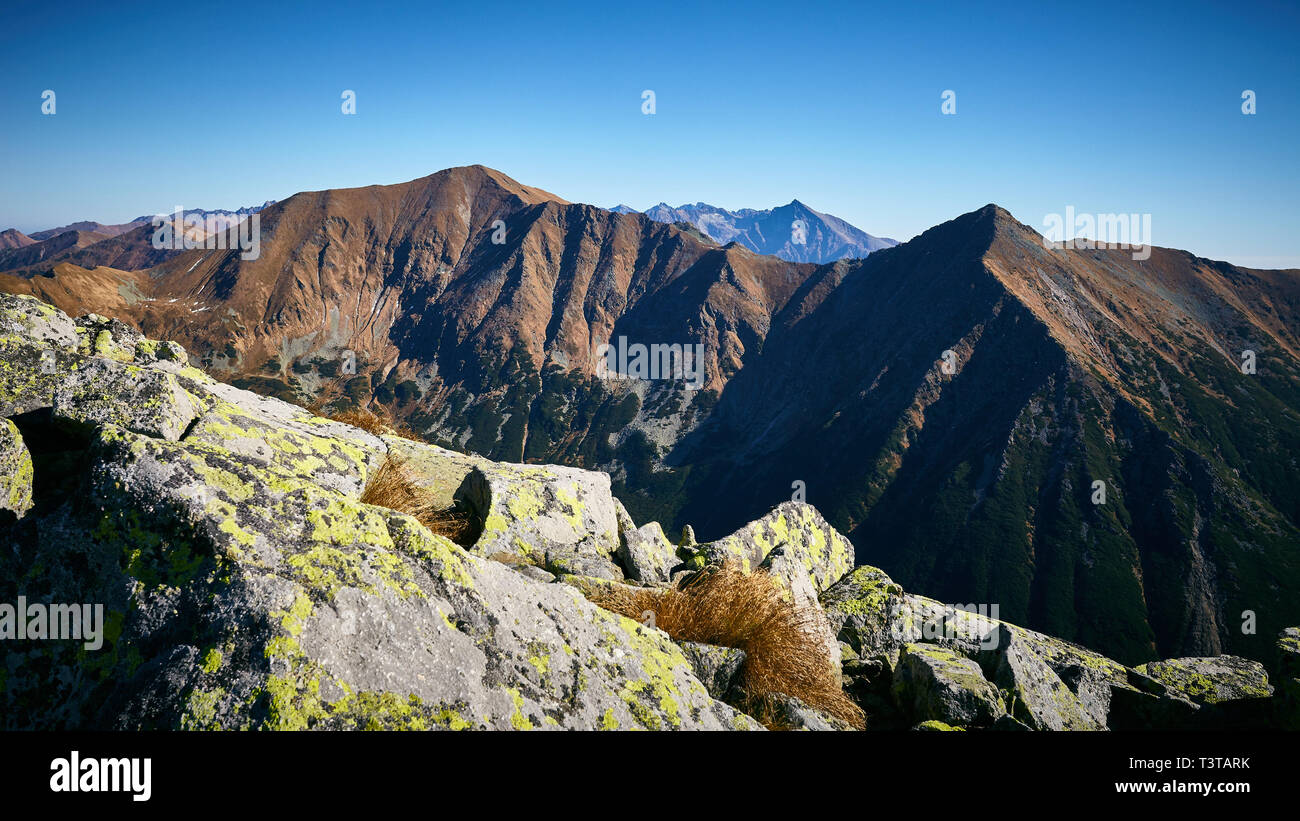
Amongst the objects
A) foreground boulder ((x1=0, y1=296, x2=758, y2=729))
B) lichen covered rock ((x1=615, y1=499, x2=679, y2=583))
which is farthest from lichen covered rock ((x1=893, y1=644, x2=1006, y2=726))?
lichen covered rock ((x1=615, y1=499, x2=679, y2=583))

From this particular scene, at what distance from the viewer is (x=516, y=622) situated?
557cm

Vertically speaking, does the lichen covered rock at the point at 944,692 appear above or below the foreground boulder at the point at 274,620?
below

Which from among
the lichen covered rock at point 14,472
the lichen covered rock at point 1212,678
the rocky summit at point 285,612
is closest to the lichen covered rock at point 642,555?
the rocky summit at point 285,612

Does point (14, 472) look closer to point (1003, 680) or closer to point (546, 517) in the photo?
point (546, 517)

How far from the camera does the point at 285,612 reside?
434 centimetres

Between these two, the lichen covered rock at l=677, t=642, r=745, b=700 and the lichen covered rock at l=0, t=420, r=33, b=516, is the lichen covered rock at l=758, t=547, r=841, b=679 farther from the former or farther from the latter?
the lichen covered rock at l=0, t=420, r=33, b=516

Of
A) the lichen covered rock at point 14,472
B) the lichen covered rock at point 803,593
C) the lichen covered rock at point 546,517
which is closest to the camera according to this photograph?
the lichen covered rock at point 14,472

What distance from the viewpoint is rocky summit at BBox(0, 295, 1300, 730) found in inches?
163

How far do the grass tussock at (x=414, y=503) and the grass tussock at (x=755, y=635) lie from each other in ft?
9.24

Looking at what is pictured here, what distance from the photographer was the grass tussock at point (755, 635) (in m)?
7.14

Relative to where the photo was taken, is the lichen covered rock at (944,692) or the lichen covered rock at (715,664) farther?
the lichen covered rock at (944,692)

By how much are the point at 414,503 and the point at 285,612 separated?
5160mm

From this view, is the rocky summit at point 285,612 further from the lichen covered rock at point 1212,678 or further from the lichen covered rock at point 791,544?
the lichen covered rock at point 791,544
